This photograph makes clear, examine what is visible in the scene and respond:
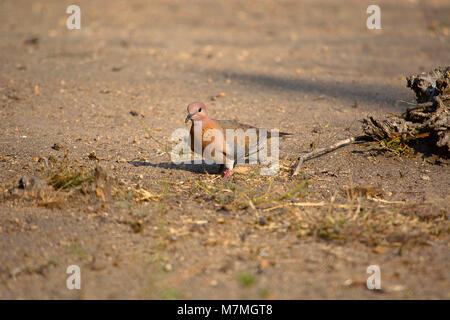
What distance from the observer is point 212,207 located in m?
3.26

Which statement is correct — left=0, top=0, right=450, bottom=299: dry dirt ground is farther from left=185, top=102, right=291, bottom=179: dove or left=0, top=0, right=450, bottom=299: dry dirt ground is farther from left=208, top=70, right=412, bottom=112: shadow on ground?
left=185, top=102, right=291, bottom=179: dove

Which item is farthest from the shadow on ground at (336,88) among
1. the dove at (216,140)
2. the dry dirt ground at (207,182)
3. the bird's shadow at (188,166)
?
the bird's shadow at (188,166)

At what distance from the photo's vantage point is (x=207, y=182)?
3.73 meters

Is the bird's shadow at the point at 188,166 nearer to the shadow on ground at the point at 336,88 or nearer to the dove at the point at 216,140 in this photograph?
the dove at the point at 216,140

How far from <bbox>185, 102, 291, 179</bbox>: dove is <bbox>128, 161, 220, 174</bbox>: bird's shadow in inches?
7.4

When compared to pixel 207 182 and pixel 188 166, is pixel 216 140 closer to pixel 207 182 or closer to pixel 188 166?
pixel 207 182

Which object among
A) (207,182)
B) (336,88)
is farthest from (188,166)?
(336,88)

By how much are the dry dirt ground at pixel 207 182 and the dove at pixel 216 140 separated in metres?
0.20

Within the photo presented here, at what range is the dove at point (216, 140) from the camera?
12.0 ft

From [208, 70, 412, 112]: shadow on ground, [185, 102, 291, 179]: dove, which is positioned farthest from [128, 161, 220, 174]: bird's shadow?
[208, 70, 412, 112]: shadow on ground

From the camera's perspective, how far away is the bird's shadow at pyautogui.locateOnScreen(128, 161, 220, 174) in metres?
4.04

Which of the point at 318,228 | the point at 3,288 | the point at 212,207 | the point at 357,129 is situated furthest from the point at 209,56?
the point at 3,288

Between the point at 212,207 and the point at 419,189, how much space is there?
64.1 inches
